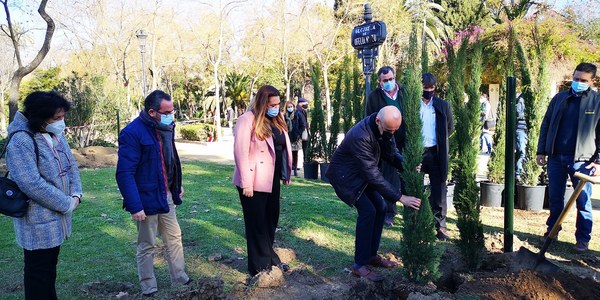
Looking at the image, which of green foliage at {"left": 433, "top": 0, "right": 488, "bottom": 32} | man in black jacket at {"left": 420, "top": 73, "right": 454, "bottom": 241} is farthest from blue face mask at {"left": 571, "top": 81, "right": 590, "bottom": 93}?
green foliage at {"left": 433, "top": 0, "right": 488, "bottom": 32}

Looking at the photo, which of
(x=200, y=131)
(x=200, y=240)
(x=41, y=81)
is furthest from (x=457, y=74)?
(x=41, y=81)

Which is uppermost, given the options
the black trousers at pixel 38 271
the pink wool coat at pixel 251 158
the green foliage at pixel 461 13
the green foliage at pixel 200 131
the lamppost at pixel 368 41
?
the green foliage at pixel 461 13

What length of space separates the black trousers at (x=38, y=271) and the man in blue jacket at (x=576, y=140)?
505cm

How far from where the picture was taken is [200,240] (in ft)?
20.0

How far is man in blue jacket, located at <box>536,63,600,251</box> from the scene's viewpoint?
5.21 metres

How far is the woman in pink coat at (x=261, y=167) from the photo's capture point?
4461 mm

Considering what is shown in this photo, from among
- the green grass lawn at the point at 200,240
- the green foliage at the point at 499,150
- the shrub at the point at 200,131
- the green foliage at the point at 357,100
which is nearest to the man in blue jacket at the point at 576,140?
the green grass lawn at the point at 200,240

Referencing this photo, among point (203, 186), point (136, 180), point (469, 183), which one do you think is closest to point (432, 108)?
point (469, 183)

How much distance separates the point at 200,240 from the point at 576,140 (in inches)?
174

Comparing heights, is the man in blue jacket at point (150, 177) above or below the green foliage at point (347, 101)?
below

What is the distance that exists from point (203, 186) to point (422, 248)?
7.29m

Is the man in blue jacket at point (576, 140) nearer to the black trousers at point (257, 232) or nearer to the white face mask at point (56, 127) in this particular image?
the black trousers at point (257, 232)

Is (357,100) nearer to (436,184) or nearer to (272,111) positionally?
(436,184)

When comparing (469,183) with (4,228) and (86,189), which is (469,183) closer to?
(4,228)
